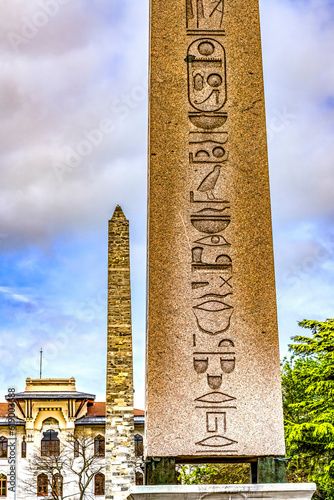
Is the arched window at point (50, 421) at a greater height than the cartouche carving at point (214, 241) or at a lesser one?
greater

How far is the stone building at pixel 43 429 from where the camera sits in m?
41.9

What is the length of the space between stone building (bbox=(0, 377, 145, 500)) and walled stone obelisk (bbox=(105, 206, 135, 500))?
21.8 meters

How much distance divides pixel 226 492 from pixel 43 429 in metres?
40.1

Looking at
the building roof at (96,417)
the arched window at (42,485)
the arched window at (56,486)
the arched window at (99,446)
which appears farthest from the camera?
the arched window at (99,446)

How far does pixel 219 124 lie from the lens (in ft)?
18.0

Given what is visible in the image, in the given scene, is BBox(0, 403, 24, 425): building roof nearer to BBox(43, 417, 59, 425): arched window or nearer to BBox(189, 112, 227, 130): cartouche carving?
BBox(43, 417, 59, 425): arched window

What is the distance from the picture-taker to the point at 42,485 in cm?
4172

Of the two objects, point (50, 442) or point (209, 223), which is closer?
point (209, 223)

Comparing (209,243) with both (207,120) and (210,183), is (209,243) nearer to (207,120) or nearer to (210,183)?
(210,183)

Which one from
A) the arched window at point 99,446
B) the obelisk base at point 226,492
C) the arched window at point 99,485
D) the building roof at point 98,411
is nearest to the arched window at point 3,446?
the building roof at point 98,411

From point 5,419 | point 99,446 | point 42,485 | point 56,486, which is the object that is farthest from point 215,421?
point 5,419

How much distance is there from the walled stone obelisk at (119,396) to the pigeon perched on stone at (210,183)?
49.5 feet

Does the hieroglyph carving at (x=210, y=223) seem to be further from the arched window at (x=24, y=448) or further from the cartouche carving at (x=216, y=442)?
the arched window at (x=24, y=448)

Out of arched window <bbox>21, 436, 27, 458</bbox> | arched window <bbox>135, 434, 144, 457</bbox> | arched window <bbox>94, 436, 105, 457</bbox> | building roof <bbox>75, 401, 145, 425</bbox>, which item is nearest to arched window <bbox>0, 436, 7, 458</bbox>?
arched window <bbox>21, 436, 27, 458</bbox>
